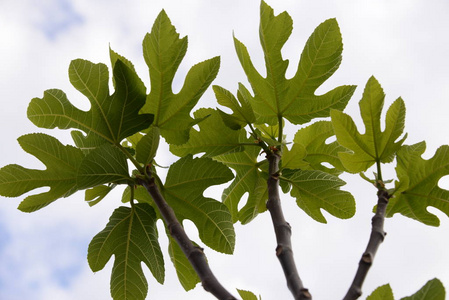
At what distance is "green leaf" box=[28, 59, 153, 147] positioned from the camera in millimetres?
1405

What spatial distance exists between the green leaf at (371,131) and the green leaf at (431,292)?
442 mm

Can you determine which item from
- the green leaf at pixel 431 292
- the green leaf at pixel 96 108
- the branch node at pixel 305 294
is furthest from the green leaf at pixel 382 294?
the green leaf at pixel 96 108

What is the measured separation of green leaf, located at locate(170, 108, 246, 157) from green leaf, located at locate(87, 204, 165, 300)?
257 millimetres

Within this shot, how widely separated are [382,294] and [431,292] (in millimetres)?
106

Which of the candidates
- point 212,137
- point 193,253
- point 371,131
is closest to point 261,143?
point 212,137

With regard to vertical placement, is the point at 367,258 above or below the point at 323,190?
below

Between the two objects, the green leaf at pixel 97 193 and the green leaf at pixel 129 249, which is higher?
the green leaf at pixel 97 193

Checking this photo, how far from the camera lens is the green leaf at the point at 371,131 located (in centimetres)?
132

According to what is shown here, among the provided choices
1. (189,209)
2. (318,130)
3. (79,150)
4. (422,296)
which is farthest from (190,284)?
(422,296)

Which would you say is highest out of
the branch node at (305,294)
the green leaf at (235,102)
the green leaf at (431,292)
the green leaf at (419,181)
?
the green leaf at (235,102)

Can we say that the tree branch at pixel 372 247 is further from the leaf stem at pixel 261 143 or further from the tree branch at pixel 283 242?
the leaf stem at pixel 261 143

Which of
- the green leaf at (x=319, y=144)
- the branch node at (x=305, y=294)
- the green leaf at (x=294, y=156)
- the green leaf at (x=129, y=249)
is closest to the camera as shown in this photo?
the branch node at (x=305, y=294)

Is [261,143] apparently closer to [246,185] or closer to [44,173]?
[246,185]

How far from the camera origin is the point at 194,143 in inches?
61.8
